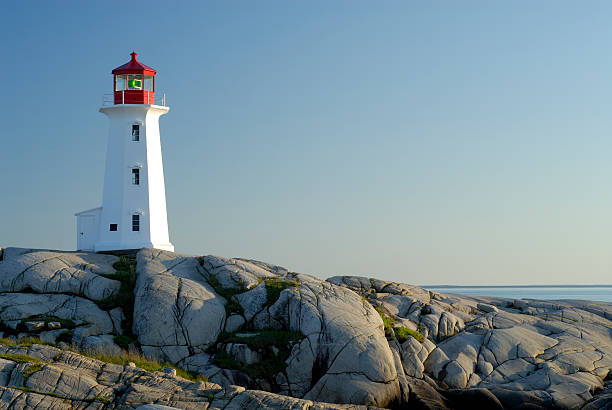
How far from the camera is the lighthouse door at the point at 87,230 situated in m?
40.0

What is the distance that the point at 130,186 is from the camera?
128ft

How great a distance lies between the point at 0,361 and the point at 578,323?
2701 centimetres

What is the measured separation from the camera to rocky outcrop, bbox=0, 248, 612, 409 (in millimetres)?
24844

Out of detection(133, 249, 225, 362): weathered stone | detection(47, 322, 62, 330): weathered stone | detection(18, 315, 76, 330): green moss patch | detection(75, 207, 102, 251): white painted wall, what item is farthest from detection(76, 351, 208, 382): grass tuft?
detection(75, 207, 102, 251): white painted wall

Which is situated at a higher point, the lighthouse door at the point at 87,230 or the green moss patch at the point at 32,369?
the lighthouse door at the point at 87,230

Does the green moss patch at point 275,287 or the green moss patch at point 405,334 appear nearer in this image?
the green moss patch at point 405,334

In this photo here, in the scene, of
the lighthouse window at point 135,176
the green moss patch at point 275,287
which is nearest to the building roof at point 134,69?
the lighthouse window at point 135,176

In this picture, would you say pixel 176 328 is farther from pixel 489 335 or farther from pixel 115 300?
pixel 489 335

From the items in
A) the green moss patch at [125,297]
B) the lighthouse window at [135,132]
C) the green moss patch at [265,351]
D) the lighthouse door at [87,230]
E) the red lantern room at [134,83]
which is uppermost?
the red lantern room at [134,83]

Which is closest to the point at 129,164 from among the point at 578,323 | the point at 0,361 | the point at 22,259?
the point at 22,259

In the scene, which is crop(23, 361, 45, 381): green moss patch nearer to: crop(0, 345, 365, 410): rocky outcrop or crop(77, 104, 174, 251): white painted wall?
crop(0, 345, 365, 410): rocky outcrop

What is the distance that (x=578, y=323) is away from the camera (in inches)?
1337

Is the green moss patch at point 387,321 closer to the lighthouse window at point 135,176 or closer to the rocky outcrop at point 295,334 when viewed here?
the rocky outcrop at point 295,334

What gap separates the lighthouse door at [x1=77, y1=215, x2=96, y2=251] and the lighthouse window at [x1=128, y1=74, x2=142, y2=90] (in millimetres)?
8143
